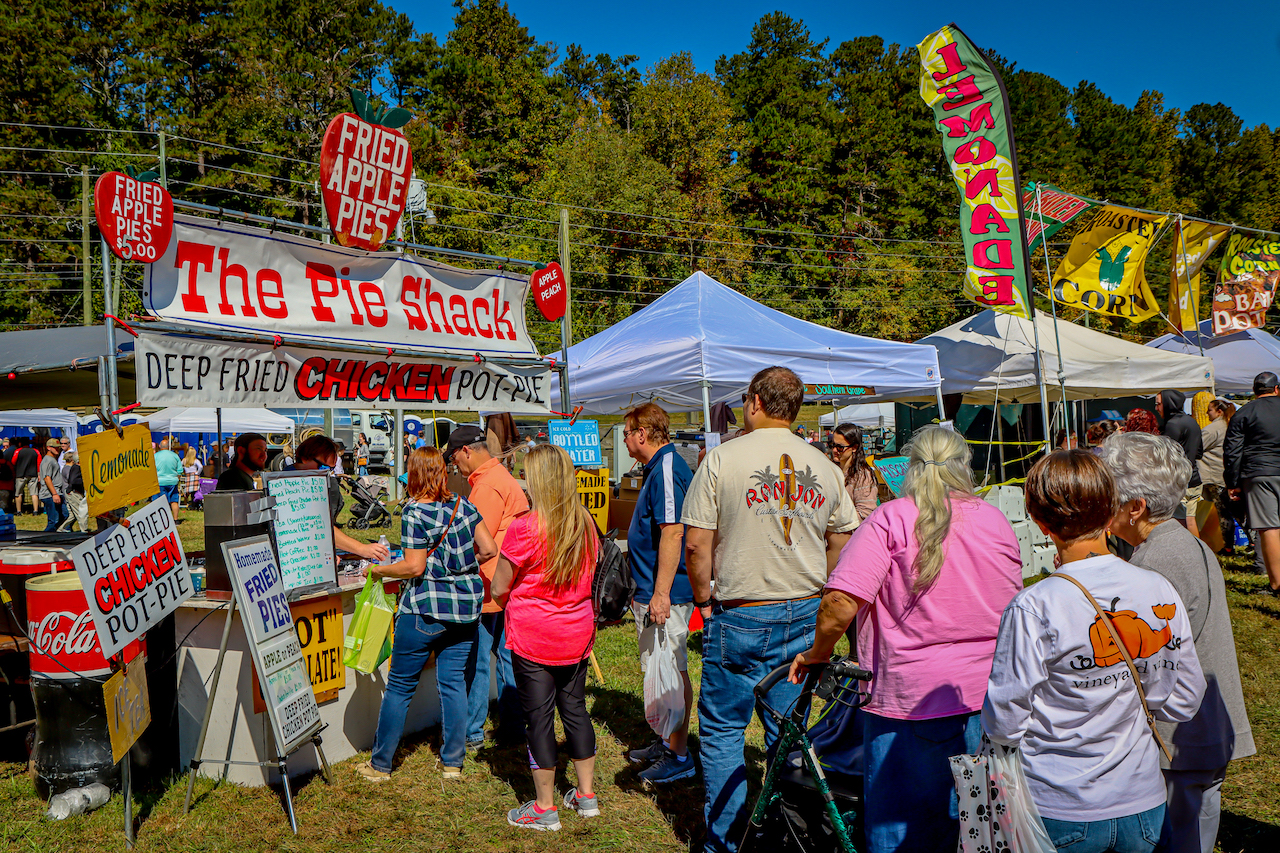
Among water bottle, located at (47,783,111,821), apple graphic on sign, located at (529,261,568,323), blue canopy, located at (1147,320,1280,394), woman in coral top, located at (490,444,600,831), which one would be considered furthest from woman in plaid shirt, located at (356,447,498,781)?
blue canopy, located at (1147,320,1280,394)

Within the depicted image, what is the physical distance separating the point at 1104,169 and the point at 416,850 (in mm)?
53952

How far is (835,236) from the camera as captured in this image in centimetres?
3938

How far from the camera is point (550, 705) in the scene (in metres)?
3.56

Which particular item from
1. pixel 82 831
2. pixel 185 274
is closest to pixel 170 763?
pixel 82 831

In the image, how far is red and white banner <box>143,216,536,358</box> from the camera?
4277 mm

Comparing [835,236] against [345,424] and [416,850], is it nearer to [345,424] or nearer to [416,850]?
[345,424]

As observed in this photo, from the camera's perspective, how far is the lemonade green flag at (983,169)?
30.6 feet

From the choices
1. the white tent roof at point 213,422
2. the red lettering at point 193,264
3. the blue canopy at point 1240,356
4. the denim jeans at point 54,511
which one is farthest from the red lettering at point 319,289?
the white tent roof at point 213,422

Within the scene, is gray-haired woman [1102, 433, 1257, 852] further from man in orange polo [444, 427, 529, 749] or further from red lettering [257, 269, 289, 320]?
red lettering [257, 269, 289, 320]

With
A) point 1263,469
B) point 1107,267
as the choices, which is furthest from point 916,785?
point 1107,267

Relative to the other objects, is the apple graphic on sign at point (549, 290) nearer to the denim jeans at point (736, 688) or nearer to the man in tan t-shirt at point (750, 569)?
the man in tan t-shirt at point (750, 569)

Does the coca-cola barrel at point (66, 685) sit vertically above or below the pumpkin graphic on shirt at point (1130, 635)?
below

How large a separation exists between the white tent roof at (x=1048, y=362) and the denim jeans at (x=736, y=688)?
27.9 feet

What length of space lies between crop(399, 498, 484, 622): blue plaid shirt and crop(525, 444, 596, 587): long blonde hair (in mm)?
719
